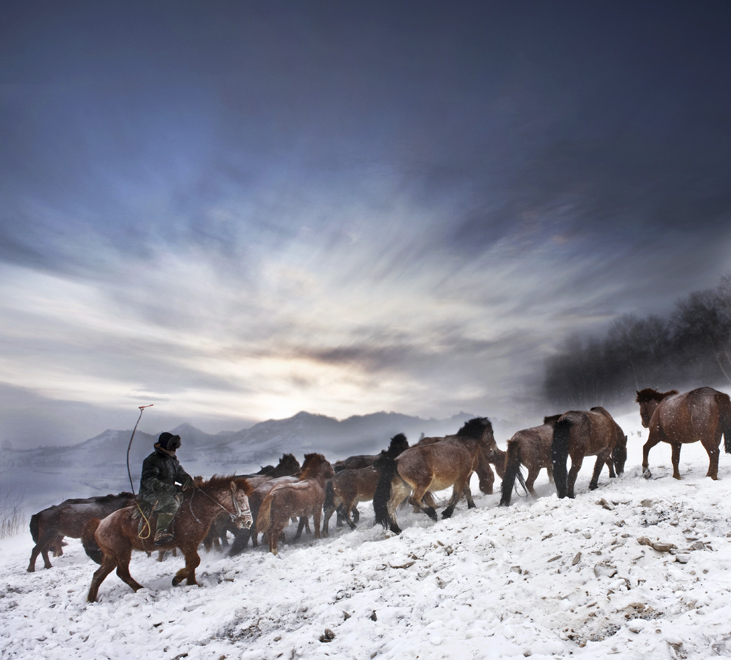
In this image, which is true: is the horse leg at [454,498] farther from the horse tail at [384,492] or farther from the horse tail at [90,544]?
the horse tail at [90,544]

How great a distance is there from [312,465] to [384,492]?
2.73m

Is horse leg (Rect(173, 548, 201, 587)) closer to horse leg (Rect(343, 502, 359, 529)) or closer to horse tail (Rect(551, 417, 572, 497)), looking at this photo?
horse leg (Rect(343, 502, 359, 529))

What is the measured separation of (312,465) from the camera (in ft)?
39.3

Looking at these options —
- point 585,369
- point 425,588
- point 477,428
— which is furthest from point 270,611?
point 585,369

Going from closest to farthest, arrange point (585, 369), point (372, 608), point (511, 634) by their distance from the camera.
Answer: point (511, 634) < point (372, 608) < point (585, 369)

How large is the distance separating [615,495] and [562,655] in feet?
15.8

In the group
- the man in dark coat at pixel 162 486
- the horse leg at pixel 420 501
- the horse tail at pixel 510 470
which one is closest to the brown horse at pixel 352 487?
the horse leg at pixel 420 501

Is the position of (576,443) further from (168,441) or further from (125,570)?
(125,570)

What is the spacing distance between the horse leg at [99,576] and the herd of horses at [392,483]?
0.06ft

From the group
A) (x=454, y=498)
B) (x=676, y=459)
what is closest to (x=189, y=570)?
(x=454, y=498)

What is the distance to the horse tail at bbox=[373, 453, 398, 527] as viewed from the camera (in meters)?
9.96

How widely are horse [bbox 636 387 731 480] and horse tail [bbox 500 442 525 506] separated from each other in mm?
2838

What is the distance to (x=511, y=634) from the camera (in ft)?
12.8

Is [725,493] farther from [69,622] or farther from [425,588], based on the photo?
[69,622]
